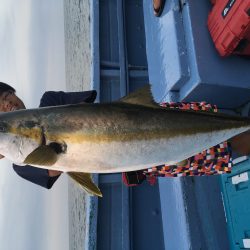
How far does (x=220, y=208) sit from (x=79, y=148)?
233 centimetres

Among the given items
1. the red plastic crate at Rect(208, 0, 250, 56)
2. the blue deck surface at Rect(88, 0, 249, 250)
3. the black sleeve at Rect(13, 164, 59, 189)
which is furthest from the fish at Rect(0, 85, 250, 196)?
the blue deck surface at Rect(88, 0, 249, 250)

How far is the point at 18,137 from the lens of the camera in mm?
1956

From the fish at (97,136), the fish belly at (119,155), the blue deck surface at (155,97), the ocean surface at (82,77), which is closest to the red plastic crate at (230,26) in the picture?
the blue deck surface at (155,97)

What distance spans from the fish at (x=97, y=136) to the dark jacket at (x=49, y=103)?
69 cm

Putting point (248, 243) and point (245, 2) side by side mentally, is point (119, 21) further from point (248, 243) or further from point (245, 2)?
point (248, 243)

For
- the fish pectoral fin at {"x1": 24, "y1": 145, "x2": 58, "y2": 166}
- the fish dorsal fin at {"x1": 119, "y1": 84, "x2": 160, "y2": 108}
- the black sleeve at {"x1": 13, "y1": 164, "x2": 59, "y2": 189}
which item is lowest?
the fish pectoral fin at {"x1": 24, "y1": 145, "x2": 58, "y2": 166}

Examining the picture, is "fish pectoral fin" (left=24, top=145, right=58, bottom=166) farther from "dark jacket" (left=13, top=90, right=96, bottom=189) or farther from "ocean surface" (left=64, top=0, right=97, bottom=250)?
"dark jacket" (left=13, top=90, right=96, bottom=189)

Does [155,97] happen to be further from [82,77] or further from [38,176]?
[82,77]

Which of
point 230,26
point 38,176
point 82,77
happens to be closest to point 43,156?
point 38,176

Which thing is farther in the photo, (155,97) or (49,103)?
(155,97)

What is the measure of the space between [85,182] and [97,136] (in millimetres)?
256

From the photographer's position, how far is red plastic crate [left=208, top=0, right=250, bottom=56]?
2.88 m

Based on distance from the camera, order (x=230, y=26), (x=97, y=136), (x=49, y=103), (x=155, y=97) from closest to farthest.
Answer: (x=97, y=136), (x=49, y=103), (x=230, y=26), (x=155, y=97)

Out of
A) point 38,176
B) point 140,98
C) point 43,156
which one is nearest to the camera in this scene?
point 43,156
